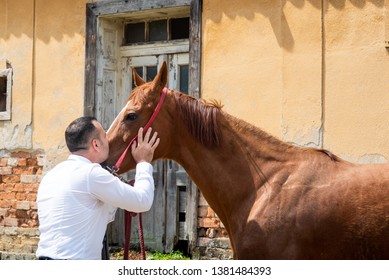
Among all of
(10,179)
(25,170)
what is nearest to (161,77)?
(25,170)

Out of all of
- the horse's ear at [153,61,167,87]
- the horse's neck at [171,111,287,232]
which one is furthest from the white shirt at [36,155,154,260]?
the horse's ear at [153,61,167,87]

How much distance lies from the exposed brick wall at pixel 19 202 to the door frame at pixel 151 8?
1.20 meters

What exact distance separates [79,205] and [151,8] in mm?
5337

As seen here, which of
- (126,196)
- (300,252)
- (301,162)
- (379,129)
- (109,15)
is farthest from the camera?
(109,15)

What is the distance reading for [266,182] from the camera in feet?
15.1

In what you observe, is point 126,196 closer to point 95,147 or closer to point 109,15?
point 95,147

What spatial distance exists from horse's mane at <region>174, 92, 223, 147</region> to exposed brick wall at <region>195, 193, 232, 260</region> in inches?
131

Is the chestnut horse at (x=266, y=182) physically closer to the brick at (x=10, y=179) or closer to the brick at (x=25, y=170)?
the brick at (x=25, y=170)

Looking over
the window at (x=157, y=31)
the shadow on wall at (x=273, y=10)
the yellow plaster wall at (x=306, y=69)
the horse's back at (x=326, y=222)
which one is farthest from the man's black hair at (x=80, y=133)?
the window at (x=157, y=31)

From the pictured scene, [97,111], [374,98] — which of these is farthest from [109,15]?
[374,98]

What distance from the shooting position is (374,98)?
7156 millimetres

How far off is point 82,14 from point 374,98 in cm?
411

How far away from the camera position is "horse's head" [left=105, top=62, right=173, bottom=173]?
15.4ft

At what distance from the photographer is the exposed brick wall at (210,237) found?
796 cm
